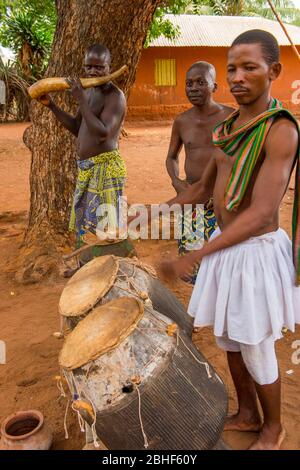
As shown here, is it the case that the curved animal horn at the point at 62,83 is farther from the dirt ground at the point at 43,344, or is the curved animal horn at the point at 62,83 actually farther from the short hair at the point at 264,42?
the dirt ground at the point at 43,344

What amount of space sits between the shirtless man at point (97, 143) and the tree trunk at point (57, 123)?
2.43ft

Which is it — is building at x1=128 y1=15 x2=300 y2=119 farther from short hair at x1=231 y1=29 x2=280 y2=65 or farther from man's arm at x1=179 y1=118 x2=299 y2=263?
man's arm at x1=179 y1=118 x2=299 y2=263

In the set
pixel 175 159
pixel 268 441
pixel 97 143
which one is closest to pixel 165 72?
pixel 175 159

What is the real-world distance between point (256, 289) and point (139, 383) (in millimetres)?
578

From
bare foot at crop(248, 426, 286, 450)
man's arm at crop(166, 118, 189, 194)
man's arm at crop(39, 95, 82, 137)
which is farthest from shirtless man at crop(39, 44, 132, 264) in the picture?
bare foot at crop(248, 426, 286, 450)

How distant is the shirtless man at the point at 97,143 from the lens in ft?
10.1

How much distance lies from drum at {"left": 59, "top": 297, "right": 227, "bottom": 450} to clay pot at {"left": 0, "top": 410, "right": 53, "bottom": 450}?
1.46 feet

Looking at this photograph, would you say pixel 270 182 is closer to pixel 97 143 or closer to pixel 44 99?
pixel 97 143

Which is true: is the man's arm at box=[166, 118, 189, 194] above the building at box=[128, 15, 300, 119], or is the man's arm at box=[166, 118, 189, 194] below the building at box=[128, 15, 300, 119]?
below

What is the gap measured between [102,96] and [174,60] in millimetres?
13532

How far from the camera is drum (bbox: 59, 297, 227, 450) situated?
162 centimetres

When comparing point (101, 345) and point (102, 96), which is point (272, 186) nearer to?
point (101, 345)

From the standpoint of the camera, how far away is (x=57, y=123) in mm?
4055

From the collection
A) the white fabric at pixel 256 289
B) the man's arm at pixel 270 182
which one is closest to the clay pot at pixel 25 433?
the white fabric at pixel 256 289
